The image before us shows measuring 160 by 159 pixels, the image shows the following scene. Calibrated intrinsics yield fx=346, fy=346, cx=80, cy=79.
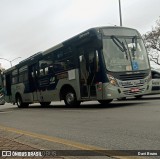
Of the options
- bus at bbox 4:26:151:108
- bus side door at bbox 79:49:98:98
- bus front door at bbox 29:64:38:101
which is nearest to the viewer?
bus at bbox 4:26:151:108

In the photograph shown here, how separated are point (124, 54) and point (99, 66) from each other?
124 centimetres

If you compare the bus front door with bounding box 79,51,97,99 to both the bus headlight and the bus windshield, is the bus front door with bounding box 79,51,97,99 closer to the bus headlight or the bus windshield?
the bus windshield

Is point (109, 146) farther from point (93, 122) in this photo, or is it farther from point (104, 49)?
point (104, 49)

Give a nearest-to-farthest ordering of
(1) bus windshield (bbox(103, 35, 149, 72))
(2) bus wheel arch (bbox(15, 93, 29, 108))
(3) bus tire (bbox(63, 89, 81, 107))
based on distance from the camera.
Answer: (1) bus windshield (bbox(103, 35, 149, 72)) → (3) bus tire (bbox(63, 89, 81, 107)) → (2) bus wheel arch (bbox(15, 93, 29, 108))

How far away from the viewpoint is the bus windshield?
46.2ft

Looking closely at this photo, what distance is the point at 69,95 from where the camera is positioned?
16.4 m

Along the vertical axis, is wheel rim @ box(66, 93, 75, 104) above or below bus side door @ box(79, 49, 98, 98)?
below

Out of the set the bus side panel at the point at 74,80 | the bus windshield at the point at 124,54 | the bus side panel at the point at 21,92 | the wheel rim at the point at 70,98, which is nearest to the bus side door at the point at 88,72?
the bus side panel at the point at 74,80

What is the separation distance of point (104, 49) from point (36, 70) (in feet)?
22.1

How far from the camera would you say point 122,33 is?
14875 millimetres

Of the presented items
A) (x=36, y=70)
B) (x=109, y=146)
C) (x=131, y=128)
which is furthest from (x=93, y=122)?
(x=36, y=70)

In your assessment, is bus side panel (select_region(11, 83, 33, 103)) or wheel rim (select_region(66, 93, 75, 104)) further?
bus side panel (select_region(11, 83, 33, 103))

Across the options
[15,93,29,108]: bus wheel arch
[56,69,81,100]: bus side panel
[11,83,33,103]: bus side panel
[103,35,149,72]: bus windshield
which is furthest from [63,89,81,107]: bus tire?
[15,93,29,108]: bus wheel arch

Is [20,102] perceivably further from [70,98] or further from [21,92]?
[70,98]
